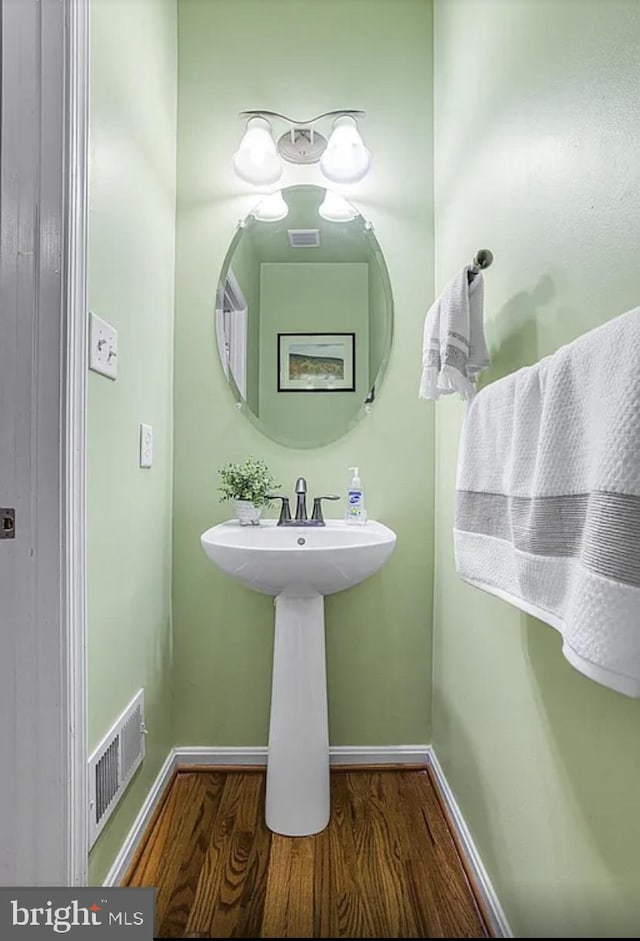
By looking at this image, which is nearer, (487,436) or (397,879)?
(487,436)

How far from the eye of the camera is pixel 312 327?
1.67 meters

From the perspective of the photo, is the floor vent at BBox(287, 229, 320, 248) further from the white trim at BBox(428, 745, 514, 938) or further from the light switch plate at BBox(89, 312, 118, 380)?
the white trim at BBox(428, 745, 514, 938)

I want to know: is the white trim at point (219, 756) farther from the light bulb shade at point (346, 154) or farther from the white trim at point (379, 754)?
the light bulb shade at point (346, 154)

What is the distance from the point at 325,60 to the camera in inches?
65.5

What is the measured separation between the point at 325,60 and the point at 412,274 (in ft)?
2.49

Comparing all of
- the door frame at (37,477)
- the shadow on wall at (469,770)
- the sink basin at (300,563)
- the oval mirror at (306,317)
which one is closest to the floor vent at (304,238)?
the oval mirror at (306,317)

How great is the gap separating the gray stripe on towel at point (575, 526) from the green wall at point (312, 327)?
0.80 m

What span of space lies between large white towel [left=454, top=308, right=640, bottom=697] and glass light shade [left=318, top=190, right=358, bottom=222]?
1.01 m

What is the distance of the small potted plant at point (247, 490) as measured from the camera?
60.2 inches

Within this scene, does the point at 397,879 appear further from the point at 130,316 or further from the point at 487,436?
the point at 130,316

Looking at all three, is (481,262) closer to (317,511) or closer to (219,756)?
(317,511)

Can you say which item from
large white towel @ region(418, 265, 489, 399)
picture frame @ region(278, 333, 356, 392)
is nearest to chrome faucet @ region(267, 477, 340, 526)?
picture frame @ region(278, 333, 356, 392)

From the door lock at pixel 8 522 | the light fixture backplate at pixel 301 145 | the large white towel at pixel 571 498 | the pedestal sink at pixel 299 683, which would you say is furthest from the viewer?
the light fixture backplate at pixel 301 145

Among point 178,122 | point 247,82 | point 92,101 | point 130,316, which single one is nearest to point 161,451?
point 130,316
